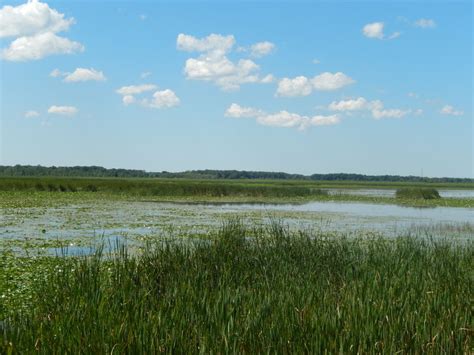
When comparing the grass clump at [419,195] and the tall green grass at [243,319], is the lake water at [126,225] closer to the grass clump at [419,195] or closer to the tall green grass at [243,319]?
the tall green grass at [243,319]

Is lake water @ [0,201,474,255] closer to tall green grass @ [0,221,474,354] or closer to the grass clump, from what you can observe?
tall green grass @ [0,221,474,354]

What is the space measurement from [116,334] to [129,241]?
9206 millimetres

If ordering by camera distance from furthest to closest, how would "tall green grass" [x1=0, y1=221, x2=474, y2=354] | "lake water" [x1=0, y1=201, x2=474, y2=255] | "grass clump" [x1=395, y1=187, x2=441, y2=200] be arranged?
1. "grass clump" [x1=395, y1=187, x2=441, y2=200]
2. "lake water" [x1=0, y1=201, x2=474, y2=255]
3. "tall green grass" [x1=0, y1=221, x2=474, y2=354]

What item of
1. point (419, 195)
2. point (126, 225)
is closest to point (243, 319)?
point (126, 225)

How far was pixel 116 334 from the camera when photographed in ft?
14.7

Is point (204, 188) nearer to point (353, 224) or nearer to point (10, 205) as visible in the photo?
point (10, 205)

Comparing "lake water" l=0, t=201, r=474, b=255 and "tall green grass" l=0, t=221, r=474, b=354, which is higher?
"tall green grass" l=0, t=221, r=474, b=354

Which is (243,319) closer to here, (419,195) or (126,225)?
(126,225)

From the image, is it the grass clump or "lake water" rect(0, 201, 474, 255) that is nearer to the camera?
"lake water" rect(0, 201, 474, 255)

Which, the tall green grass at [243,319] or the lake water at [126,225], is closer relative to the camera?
the tall green grass at [243,319]

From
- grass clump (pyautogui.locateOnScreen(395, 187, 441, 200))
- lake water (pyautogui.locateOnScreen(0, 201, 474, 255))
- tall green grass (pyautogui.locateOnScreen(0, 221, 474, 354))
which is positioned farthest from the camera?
grass clump (pyautogui.locateOnScreen(395, 187, 441, 200))

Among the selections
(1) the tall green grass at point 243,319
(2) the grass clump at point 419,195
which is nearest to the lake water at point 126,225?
(1) the tall green grass at point 243,319

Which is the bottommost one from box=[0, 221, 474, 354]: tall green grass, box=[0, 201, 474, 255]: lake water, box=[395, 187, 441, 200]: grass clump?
box=[0, 201, 474, 255]: lake water

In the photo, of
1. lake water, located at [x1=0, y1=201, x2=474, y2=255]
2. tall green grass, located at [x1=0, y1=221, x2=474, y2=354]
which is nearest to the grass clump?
lake water, located at [x1=0, y1=201, x2=474, y2=255]
